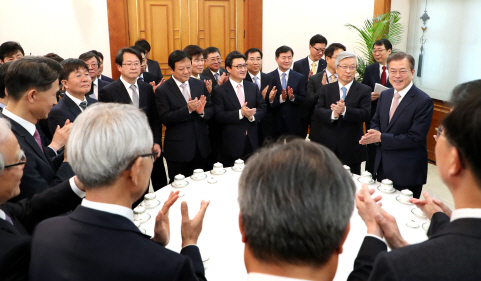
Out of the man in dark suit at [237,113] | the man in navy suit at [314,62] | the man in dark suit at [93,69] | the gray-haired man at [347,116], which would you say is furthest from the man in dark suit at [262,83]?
the man in dark suit at [93,69]

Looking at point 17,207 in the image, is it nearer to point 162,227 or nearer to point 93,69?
point 162,227

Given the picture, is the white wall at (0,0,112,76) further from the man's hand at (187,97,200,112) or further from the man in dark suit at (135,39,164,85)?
the man's hand at (187,97,200,112)

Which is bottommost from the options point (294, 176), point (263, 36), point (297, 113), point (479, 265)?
point (297, 113)

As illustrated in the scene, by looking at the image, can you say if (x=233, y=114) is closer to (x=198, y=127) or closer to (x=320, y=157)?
(x=198, y=127)

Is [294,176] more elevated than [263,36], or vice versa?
[263,36]

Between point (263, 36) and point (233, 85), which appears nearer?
point (233, 85)

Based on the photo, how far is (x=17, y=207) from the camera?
1.70 m

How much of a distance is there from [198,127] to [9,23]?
154 inches

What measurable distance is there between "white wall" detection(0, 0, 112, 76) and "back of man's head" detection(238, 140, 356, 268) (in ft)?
20.0

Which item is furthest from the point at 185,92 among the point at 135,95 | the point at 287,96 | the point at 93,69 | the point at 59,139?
the point at 59,139

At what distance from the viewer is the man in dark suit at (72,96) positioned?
10.2 feet

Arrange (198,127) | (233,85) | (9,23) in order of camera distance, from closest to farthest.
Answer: (198,127), (233,85), (9,23)

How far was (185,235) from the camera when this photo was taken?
1.45 metres

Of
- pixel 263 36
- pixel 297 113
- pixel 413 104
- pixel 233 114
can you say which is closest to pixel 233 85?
pixel 233 114
